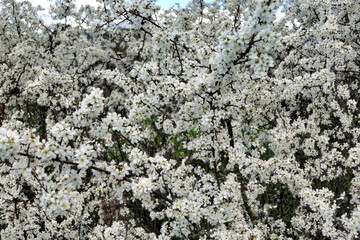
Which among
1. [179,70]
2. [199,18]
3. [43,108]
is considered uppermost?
[199,18]

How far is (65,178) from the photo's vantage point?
9.28ft

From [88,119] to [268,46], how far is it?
2.32 meters

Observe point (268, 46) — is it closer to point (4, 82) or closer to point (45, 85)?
point (45, 85)

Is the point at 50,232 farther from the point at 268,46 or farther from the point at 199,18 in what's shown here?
the point at 199,18

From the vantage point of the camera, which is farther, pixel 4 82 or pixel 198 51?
pixel 4 82

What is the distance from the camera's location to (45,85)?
6500 millimetres

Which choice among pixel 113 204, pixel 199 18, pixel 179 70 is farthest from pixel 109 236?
pixel 199 18

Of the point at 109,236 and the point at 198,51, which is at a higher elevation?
the point at 198,51

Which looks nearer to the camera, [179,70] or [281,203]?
[179,70]

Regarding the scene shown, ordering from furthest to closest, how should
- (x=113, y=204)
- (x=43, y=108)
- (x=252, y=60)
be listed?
(x=43, y=108)
(x=113, y=204)
(x=252, y=60)

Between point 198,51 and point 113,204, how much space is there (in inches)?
128

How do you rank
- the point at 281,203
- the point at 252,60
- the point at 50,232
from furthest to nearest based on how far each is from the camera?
the point at 281,203, the point at 50,232, the point at 252,60

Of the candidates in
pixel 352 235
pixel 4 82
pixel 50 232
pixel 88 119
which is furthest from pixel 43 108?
pixel 352 235

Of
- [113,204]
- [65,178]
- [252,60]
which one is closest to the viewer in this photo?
[65,178]
